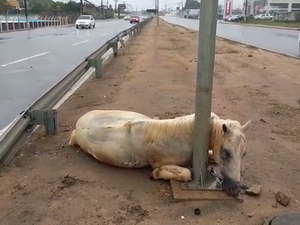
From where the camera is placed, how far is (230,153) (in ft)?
12.9

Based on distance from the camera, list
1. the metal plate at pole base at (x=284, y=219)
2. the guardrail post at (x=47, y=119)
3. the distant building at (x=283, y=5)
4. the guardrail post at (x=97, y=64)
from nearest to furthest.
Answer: the metal plate at pole base at (x=284, y=219) < the guardrail post at (x=47, y=119) < the guardrail post at (x=97, y=64) < the distant building at (x=283, y=5)

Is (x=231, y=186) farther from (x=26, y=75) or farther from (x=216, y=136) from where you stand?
(x=26, y=75)

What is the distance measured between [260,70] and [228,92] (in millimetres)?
4114

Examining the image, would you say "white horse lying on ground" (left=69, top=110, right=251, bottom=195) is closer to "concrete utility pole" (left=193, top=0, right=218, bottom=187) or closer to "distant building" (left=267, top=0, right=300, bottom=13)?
"concrete utility pole" (left=193, top=0, right=218, bottom=187)

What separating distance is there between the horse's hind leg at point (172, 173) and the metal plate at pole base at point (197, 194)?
0.35ft

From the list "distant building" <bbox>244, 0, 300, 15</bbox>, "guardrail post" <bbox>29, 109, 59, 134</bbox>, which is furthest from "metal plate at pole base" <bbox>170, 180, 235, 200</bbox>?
"distant building" <bbox>244, 0, 300, 15</bbox>

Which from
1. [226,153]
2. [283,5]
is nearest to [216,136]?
[226,153]

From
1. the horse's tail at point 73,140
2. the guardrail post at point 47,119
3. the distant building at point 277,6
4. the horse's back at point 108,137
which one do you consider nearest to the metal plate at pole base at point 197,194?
the horse's back at point 108,137

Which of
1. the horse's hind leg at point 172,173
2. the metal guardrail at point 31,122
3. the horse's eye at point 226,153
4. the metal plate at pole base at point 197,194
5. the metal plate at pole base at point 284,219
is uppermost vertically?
the horse's eye at point 226,153

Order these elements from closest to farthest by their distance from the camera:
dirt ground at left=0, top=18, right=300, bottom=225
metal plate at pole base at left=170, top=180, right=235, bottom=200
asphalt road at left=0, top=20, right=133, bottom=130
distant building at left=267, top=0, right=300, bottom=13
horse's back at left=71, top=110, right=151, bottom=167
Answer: dirt ground at left=0, top=18, right=300, bottom=225 < metal plate at pole base at left=170, top=180, right=235, bottom=200 < horse's back at left=71, top=110, right=151, bottom=167 < asphalt road at left=0, top=20, right=133, bottom=130 < distant building at left=267, top=0, right=300, bottom=13

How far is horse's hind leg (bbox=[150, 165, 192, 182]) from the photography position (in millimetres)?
4262

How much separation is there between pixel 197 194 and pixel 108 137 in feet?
3.98

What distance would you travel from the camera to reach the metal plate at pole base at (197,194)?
403 centimetres

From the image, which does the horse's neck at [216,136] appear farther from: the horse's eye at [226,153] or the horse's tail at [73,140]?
the horse's tail at [73,140]
